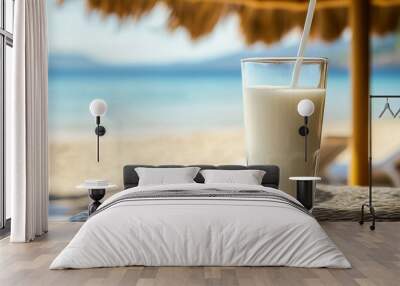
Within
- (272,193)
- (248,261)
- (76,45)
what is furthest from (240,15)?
(248,261)

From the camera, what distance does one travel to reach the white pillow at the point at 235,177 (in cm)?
714

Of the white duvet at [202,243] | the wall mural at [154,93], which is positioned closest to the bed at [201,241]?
the white duvet at [202,243]

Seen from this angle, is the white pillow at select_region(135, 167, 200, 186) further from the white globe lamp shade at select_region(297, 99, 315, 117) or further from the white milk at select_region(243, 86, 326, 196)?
the white globe lamp shade at select_region(297, 99, 315, 117)

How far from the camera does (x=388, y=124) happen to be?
8.93m

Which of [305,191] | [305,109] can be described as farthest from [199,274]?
[305,109]

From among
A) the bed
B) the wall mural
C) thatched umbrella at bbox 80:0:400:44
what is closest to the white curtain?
the bed

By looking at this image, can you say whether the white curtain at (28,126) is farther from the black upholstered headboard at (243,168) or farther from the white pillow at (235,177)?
the white pillow at (235,177)

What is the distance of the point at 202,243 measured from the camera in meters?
5.07

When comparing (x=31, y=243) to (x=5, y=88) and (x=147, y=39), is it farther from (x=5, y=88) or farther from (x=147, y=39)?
(x=147, y=39)

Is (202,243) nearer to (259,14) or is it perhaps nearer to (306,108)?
(306,108)

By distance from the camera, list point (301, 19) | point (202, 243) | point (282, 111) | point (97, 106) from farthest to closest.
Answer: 1. point (301, 19)
2. point (97, 106)
3. point (282, 111)
4. point (202, 243)

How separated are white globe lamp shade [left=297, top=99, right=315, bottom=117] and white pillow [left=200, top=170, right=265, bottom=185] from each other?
0.72m

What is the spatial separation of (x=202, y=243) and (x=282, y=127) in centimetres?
263

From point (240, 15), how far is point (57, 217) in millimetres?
3254
